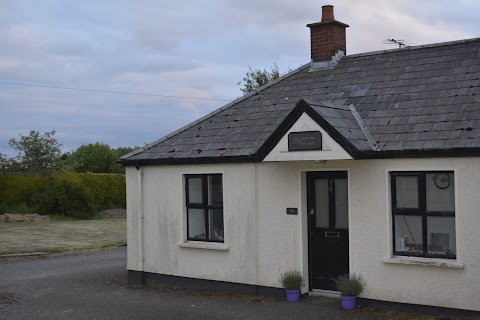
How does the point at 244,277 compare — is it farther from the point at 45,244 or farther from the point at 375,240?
the point at 45,244

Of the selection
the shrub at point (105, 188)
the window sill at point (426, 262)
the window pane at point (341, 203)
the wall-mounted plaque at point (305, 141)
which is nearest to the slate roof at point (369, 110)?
the wall-mounted plaque at point (305, 141)

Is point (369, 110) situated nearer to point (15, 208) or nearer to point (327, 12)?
point (327, 12)

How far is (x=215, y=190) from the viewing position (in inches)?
493

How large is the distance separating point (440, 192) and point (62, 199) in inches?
1039

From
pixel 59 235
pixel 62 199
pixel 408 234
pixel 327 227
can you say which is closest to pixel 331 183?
pixel 327 227

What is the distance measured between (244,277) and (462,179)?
4646mm

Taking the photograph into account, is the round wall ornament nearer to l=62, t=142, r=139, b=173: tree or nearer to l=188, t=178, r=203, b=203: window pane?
l=188, t=178, r=203, b=203: window pane

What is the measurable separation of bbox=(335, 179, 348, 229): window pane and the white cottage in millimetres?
19

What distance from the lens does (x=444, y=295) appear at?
9.56 metres

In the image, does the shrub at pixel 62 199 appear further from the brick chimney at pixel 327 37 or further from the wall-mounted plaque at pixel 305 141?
the wall-mounted plaque at pixel 305 141

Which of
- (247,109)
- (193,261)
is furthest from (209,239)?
(247,109)

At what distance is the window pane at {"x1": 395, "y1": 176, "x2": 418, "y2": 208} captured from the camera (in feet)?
32.9

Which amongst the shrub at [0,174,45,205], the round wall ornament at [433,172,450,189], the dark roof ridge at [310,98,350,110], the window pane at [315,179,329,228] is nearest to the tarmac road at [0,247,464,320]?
the window pane at [315,179,329,228]

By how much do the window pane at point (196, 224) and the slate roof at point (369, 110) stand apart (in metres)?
1.16
